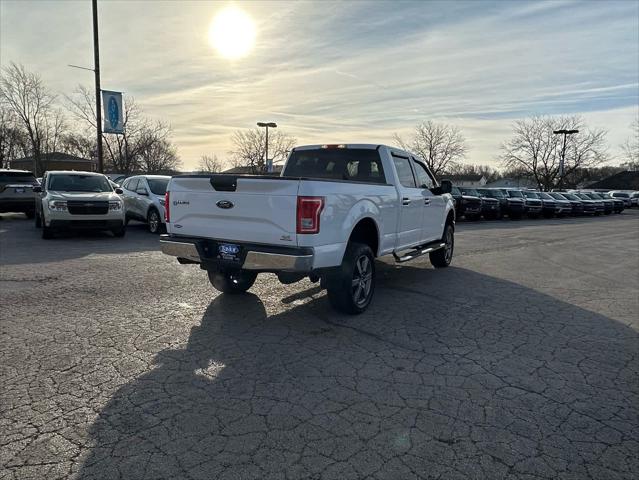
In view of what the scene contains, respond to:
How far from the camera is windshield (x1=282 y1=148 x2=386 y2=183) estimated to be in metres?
6.38

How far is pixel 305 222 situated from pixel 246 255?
74 centimetres

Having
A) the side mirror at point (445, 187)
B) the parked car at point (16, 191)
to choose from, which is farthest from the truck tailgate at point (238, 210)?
the parked car at point (16, 191)

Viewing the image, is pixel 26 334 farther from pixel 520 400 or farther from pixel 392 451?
pixel 520 400

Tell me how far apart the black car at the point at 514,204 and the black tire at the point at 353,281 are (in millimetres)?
22659

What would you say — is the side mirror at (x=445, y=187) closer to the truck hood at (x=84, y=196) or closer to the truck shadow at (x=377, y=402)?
the truck shadow at (x=377, y=402)

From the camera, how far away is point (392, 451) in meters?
2.68

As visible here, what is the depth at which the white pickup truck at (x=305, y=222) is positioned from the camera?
4.47 metres

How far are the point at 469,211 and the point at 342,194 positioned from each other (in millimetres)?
18861

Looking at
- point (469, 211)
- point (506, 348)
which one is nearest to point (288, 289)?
point (506, 348)

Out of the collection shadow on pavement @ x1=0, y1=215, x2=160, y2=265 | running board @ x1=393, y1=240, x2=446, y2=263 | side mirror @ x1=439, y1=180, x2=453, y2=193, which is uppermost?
side mirror @ x1=439, y1=180, x2=453, y2=193

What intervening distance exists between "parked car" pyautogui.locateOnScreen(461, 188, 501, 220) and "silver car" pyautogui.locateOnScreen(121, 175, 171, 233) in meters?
15.6

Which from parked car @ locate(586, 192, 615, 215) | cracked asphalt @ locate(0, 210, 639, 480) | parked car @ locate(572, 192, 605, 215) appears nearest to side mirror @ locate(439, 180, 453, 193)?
cracked asphalt @ locate(0, 210, 639, 480)

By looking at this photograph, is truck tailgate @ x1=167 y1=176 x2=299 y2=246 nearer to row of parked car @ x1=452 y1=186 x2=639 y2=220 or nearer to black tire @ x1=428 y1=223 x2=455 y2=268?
black tire @ x1=428 y1=223 x2=455 y2=268

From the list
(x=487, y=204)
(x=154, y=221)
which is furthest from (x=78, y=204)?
(x=487, y=204)
